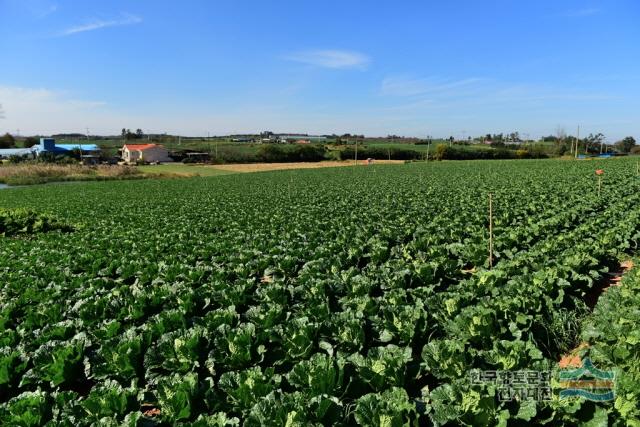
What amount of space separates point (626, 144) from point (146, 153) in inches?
5520

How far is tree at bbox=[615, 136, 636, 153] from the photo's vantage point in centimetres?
12807

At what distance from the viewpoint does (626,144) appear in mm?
130625

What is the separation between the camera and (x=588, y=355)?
4668mm

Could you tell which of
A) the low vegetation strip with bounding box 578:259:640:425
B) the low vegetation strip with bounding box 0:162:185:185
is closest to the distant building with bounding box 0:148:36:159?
the low vegetation strip with bounding box 0:162:185:185

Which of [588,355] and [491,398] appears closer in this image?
[491,398]

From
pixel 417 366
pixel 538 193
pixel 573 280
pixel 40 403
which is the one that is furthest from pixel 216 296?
pixel 538 193

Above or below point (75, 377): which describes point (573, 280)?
above

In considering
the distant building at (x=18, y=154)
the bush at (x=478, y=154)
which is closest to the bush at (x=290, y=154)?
the bush at (x=478, y=154)

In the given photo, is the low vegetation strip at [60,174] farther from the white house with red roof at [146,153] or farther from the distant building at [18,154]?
the white house with red roof at [146,153]

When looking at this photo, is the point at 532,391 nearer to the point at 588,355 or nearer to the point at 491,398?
the point at 491,398

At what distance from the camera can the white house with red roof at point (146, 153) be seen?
99.6 m

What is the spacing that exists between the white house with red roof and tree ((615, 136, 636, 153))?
131m

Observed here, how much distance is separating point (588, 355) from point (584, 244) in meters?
5.53

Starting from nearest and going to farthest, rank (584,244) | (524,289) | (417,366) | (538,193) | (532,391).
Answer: (532,391), (417,366), (524,289), (584,244), (538,193)
